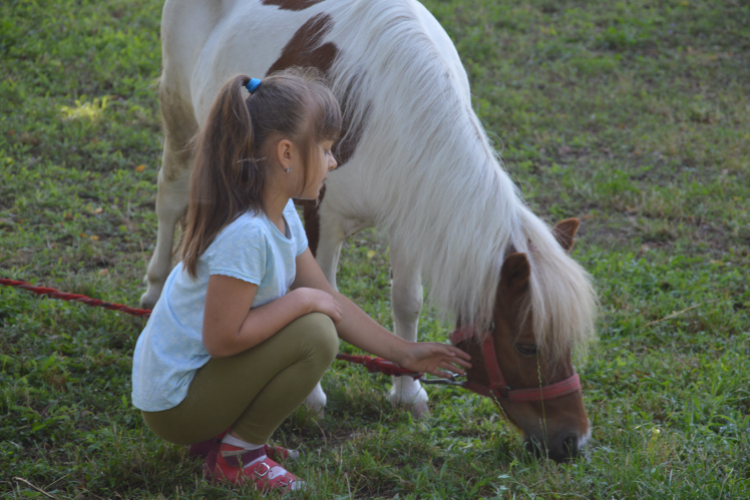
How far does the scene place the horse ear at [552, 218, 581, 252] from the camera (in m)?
2.21

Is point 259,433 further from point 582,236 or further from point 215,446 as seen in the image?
point 582,236

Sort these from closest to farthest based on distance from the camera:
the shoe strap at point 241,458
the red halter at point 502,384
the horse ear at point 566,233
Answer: the shoe strap at point 241,458 → the red halter at point 502,384 → the horse ear at point 566,233

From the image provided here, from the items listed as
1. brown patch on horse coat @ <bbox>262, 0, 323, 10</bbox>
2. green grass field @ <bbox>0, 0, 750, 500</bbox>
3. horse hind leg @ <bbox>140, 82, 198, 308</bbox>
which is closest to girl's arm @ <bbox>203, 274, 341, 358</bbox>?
green grass field @ <bbox>0, 0, 750, 500</bbox>

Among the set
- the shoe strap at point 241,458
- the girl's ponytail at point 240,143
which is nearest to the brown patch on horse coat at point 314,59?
the girl's ponytail at point 240,143

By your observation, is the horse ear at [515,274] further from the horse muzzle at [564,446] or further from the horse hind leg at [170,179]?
the horse hind leg at [170,179]

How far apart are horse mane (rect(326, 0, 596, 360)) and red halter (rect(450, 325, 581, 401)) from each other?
2.6 inches

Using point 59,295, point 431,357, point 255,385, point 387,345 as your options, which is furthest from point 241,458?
point 59,295

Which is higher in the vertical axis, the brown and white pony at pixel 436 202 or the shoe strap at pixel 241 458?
the brown and white pony at pixel 436 202

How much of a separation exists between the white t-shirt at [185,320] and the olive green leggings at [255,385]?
0.04 m

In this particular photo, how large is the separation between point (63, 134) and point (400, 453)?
13.8ft

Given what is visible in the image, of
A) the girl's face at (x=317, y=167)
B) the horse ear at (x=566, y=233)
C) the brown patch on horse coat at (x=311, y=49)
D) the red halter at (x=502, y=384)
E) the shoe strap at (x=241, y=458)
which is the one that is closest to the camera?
the girl's face at (x=317, y=167)

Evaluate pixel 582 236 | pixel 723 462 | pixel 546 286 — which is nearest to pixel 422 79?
pixel 546 286

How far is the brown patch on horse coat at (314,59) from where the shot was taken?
223 centimetres

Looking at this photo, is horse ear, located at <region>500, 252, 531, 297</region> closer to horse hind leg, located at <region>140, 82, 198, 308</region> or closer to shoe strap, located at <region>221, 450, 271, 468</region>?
shoe strap, located at <region>221, 450, 271, 468</region>
